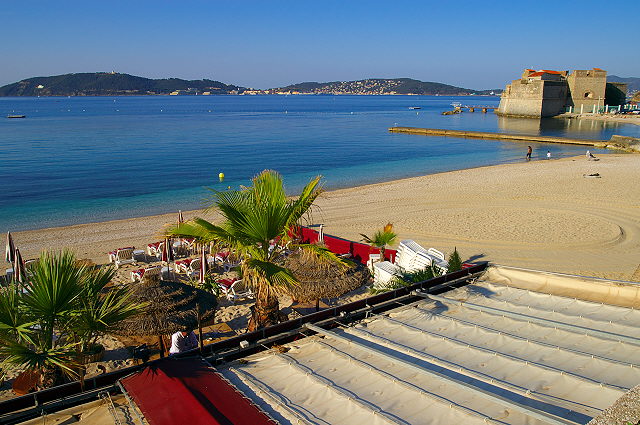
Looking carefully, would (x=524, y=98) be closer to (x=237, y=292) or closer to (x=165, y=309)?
(x=237, y=292)

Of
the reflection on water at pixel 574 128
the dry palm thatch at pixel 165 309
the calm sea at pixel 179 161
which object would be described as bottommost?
the calm sea at pixel 179 161

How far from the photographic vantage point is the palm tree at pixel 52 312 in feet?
17.7

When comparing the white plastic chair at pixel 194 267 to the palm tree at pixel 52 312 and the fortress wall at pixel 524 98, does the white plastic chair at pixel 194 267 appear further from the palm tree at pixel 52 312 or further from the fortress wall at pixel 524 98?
the fortress wall at pixel 524 98

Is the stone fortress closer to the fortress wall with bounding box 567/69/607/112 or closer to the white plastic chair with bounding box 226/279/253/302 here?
the fortress wall with bounding box 567/69/607/112

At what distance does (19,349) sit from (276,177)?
4.01 m

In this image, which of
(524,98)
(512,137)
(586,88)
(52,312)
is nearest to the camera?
(52,312)

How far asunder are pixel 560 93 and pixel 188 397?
358 ft

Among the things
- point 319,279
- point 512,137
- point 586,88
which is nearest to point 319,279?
point 319,279

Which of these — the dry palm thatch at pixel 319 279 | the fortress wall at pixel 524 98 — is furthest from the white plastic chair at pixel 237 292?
the fortress wall at pixel 524 98

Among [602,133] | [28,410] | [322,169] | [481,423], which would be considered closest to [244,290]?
[28,410]

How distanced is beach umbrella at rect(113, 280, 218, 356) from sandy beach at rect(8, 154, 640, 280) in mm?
9305

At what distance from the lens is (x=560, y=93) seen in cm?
9900

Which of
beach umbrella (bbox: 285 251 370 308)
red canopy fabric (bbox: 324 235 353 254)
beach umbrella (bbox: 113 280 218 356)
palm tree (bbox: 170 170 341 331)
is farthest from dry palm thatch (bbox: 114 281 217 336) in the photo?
red canopy fabric (bbox: 324 235 353 254)

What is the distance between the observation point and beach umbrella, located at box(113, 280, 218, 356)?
8.62 meters
